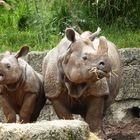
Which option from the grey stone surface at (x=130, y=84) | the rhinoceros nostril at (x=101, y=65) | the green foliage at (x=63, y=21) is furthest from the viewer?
the green foliage at (x=63, y=21)

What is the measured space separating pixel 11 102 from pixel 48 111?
1592 mm

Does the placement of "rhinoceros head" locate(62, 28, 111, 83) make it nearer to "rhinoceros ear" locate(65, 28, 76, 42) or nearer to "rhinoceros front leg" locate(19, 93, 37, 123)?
"rhinoceros ear" locate(65, 28, 76, 42)

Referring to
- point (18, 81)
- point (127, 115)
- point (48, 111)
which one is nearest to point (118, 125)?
point (127, 115)

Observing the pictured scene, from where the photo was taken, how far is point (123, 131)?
7293 mm

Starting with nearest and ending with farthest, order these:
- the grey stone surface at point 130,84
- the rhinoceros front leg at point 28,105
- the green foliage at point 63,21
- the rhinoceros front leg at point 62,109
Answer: the rhinoceros front leg at point 62,109 < the rhinoceros front leg at point 28,105 < the grey stone surface at point 130,84 < the green foliage at point 63,21

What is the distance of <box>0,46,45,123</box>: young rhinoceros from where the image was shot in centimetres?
577

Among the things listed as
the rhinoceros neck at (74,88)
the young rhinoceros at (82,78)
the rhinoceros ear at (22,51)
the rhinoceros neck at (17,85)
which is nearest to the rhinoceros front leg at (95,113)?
the young rhinoceros at (82,78)

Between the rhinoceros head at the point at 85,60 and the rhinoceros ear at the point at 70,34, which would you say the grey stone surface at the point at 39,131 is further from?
the rhinoceros ear at the point at 70,34

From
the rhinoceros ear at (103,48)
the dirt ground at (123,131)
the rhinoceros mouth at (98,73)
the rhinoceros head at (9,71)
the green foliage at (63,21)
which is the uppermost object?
the rhinoceros ear at (103,48)

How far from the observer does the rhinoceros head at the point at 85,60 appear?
5.23 m

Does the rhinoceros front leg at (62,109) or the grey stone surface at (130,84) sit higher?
the rhinoceros front leg at (62,109)

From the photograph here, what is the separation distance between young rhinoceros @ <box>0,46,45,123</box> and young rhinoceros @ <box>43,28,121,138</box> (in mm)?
136

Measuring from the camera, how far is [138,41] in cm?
801

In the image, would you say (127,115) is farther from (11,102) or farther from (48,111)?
(11,102)
